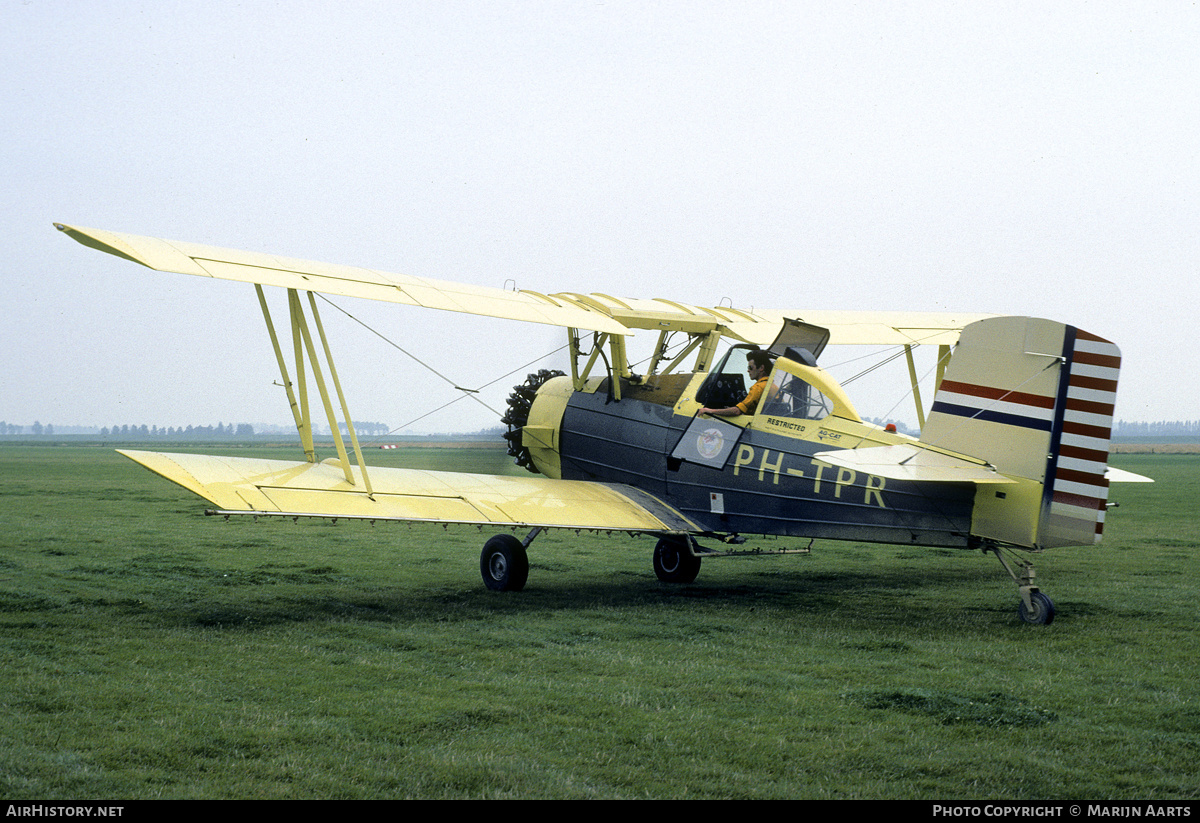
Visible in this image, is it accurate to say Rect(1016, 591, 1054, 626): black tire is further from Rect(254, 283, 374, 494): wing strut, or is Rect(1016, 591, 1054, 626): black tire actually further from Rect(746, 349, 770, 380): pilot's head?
Rect(254, 283, 374, 494): wing strut

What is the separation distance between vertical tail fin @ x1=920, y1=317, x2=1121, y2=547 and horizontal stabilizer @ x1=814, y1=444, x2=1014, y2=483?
0.57 feet

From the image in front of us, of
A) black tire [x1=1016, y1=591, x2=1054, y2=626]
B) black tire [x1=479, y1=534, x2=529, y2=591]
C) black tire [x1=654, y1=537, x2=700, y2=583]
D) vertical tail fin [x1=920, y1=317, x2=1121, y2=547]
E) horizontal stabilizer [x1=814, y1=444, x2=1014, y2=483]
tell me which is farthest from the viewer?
black tire [x1=654, y1=537, x2=700, y2=583]

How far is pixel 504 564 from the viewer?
1007 cm

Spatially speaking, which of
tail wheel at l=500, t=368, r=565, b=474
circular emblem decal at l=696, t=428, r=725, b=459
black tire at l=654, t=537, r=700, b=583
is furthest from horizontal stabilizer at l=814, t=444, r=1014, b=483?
tail wheel at l=500, t=368, r=565, b=474

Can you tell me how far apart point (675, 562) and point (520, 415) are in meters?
2.65

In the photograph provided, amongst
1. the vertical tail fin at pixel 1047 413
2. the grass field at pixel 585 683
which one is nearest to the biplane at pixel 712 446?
the vertical tail fin at pixel 1047 413

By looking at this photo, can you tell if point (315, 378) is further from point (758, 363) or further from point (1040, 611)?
point (1040, 611)

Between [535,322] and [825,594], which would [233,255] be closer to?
[535,322]

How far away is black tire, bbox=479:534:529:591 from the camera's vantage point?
395 inches

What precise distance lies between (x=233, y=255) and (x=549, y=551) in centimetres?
680

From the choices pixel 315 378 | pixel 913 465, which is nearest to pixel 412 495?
pixel 315 378

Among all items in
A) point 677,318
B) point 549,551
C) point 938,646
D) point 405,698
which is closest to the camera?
point 405,698

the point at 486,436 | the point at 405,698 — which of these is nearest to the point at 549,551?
the point at 486,436

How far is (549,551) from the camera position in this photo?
1405 centimetres
